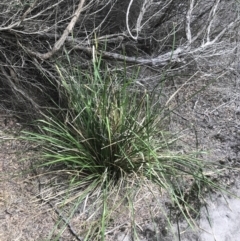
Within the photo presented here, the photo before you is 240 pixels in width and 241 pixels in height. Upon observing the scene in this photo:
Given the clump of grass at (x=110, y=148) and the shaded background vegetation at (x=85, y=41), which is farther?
the shaded background vegetation at (x=85, y=41)

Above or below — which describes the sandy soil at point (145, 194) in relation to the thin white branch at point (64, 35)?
below

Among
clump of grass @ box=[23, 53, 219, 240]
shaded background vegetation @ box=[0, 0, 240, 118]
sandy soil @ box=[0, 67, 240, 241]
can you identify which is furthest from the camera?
shaded background vegetation @ box=[0, 0, 240, 118]

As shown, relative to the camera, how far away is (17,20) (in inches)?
101

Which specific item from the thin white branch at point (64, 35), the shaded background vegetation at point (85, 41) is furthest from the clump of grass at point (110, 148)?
the shaded background vegetation at point (85, 41)

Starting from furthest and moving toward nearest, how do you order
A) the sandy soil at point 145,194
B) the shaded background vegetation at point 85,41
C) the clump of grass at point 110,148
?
the shaded background vegetation at point 85,41 → the clump of grass at point 110,148 → the sandy soil at point 145,194

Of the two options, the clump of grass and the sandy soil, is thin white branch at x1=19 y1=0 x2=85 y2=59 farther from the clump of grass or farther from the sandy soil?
the sandy soil

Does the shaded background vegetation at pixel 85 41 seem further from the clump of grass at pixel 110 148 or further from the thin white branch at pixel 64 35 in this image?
the clump of grass at pixel 110 148

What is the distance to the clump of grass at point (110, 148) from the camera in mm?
2369

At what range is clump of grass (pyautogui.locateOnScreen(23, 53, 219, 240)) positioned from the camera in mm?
2369

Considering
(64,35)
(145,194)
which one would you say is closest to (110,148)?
(145,194)

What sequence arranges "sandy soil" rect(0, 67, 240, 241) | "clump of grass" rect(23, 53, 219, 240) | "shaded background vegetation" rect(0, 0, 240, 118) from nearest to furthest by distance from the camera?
1. "sandy soil" rect(0, 67, 240, 241)
2. "clump of grass" rect(23, 53, 219, 240)
3. "shaded background vegetation" rect(0, 0, 240, 118)

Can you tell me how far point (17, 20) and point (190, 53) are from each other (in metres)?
Result: 1.11

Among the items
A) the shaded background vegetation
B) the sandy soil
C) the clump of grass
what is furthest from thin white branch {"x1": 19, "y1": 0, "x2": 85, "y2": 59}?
the sandy soil

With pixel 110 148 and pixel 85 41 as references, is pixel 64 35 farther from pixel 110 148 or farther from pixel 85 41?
pixel 110 148
